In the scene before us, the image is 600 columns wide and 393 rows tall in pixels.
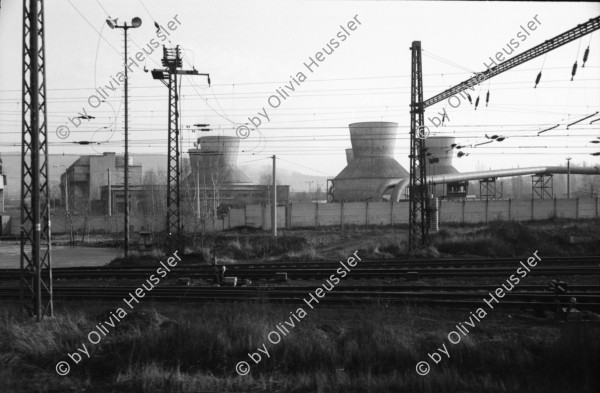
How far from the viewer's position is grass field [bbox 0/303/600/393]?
7.50 meters

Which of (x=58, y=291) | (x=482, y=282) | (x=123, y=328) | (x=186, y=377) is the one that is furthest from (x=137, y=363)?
(x=482, y=282)

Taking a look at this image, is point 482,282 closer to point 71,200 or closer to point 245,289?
point 245,289

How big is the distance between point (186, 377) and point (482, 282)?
991cm

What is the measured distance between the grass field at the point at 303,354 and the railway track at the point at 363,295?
31.6 inches

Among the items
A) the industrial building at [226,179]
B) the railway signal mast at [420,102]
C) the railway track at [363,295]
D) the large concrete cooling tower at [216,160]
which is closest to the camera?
the railway track at [363,295]

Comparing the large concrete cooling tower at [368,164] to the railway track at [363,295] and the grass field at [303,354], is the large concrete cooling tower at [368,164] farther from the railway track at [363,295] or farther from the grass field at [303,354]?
the grass field at [303,354]

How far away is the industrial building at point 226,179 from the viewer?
186 feet

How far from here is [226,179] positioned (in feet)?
225

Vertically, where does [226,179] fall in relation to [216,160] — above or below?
below

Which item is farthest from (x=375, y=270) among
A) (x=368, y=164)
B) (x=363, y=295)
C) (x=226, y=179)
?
(x=226, y=179)

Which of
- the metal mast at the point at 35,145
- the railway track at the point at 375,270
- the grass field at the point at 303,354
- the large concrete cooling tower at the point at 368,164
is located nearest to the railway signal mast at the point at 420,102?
the railway track at the point at 375,270

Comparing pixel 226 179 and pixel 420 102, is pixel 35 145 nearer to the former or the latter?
pixel 420 102

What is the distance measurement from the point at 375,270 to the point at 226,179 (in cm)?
5440

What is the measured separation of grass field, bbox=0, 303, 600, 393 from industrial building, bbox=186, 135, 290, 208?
4336 cm
